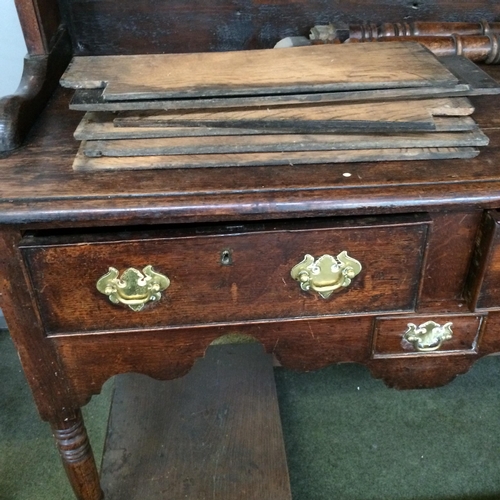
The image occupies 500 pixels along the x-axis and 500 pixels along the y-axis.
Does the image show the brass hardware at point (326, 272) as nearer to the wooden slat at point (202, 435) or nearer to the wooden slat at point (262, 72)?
the wooden slat at point (262, 72)

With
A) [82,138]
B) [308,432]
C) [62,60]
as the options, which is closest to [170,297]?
[82,138]

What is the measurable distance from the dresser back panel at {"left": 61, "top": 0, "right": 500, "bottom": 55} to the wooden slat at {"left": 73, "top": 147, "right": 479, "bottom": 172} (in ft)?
1.21

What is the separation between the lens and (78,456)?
2.67 feet

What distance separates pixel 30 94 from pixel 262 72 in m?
0.30

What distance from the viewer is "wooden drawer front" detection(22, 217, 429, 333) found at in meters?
0.59

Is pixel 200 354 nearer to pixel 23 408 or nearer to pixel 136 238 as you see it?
pixel 136 238

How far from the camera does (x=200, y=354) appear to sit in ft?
2.33

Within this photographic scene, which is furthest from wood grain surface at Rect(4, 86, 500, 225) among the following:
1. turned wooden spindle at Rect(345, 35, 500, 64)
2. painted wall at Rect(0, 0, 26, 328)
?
painted wall at Rect(0, 0, 26, 328)

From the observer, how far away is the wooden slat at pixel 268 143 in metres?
0.60

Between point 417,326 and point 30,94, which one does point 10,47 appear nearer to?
point 30,94

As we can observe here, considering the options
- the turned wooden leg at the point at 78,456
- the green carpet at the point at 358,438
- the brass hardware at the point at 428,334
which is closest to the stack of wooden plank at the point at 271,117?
the brass hardware at the point at 428,334

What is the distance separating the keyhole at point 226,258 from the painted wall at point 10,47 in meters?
0.67

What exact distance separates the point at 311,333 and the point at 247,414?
0.48m

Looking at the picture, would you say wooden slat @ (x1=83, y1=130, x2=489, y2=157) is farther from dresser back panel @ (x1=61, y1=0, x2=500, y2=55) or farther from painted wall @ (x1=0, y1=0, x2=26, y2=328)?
painted wall @ (x1=0, y1=0, x2=26, y2=328)
